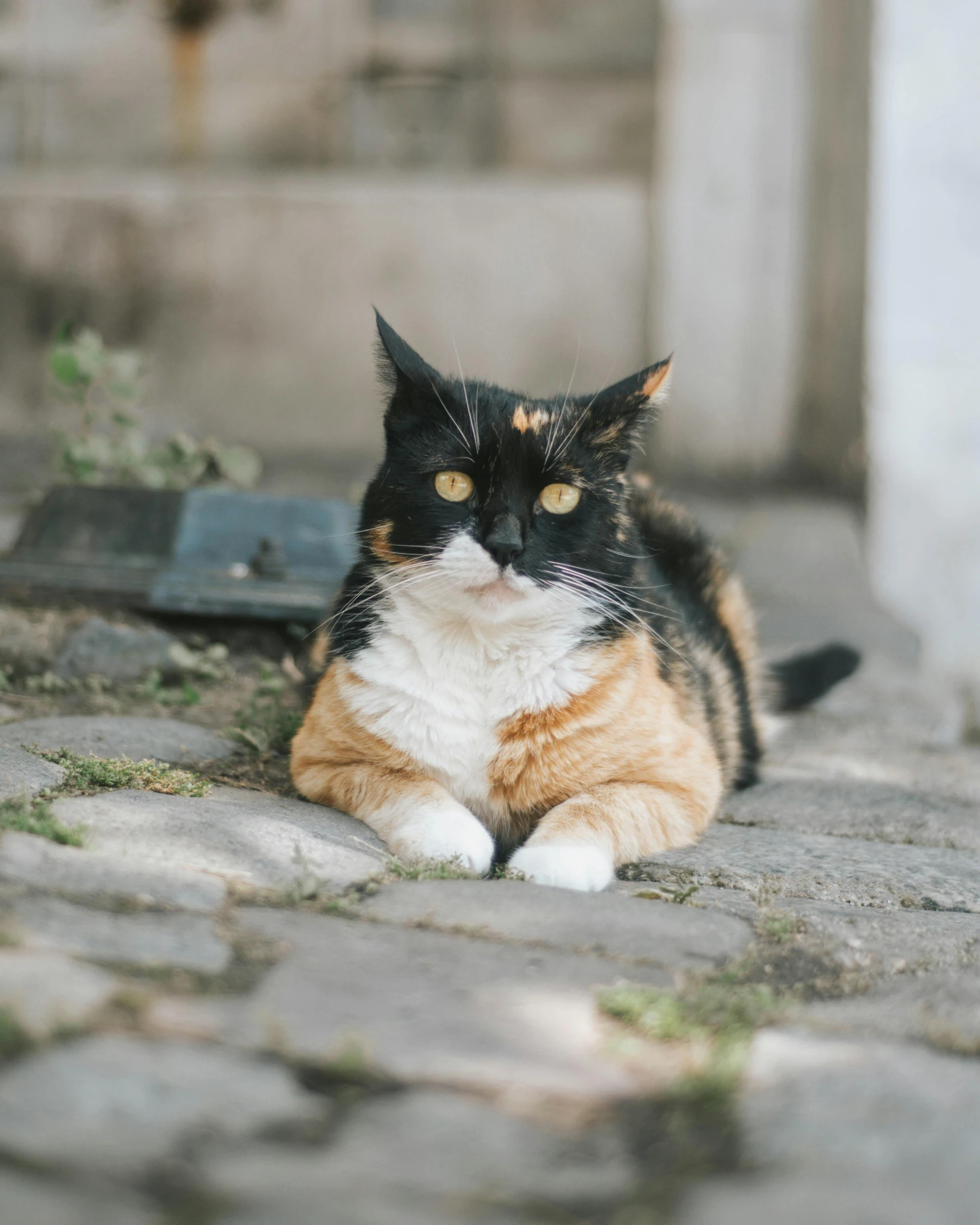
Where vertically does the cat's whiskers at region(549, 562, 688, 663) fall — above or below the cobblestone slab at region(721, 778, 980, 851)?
above

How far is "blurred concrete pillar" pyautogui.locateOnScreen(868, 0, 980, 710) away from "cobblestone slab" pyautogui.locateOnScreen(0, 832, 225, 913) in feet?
13.2

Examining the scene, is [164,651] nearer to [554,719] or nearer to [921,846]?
[554,719]

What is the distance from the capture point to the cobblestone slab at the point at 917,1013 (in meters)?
1.36

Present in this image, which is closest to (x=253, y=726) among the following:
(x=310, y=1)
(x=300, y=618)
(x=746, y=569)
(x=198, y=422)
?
(x=300, y=618)

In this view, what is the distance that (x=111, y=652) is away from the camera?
335cm

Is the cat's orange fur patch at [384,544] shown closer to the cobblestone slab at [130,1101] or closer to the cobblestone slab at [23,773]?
the cobblestone slab at [23,773]

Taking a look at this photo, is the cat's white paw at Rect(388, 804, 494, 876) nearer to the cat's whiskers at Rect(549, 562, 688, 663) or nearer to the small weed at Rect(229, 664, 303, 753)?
the cat's whiskers at Rect(549, 562, 688, 663)

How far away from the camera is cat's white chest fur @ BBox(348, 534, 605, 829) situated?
7.37 feet

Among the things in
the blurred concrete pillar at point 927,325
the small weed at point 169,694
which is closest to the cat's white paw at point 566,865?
the small weed at point 169,694

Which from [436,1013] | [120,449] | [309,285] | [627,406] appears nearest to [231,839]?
[436,1013]

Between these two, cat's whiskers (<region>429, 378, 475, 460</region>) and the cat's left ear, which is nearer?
cat's whiskers (<region>429, 378, 475, 460</region>)

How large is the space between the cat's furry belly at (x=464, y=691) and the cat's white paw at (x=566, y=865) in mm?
291

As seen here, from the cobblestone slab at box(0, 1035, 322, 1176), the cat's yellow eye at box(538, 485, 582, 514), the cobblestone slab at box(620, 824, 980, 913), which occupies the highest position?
the cat's yellow eye at box(538, 485, 582, 514)

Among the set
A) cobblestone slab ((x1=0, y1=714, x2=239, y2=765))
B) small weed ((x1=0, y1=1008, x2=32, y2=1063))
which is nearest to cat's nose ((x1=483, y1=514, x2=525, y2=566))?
cobblestone slab ((x1=0, y1=714, x2=239, y2=765))
